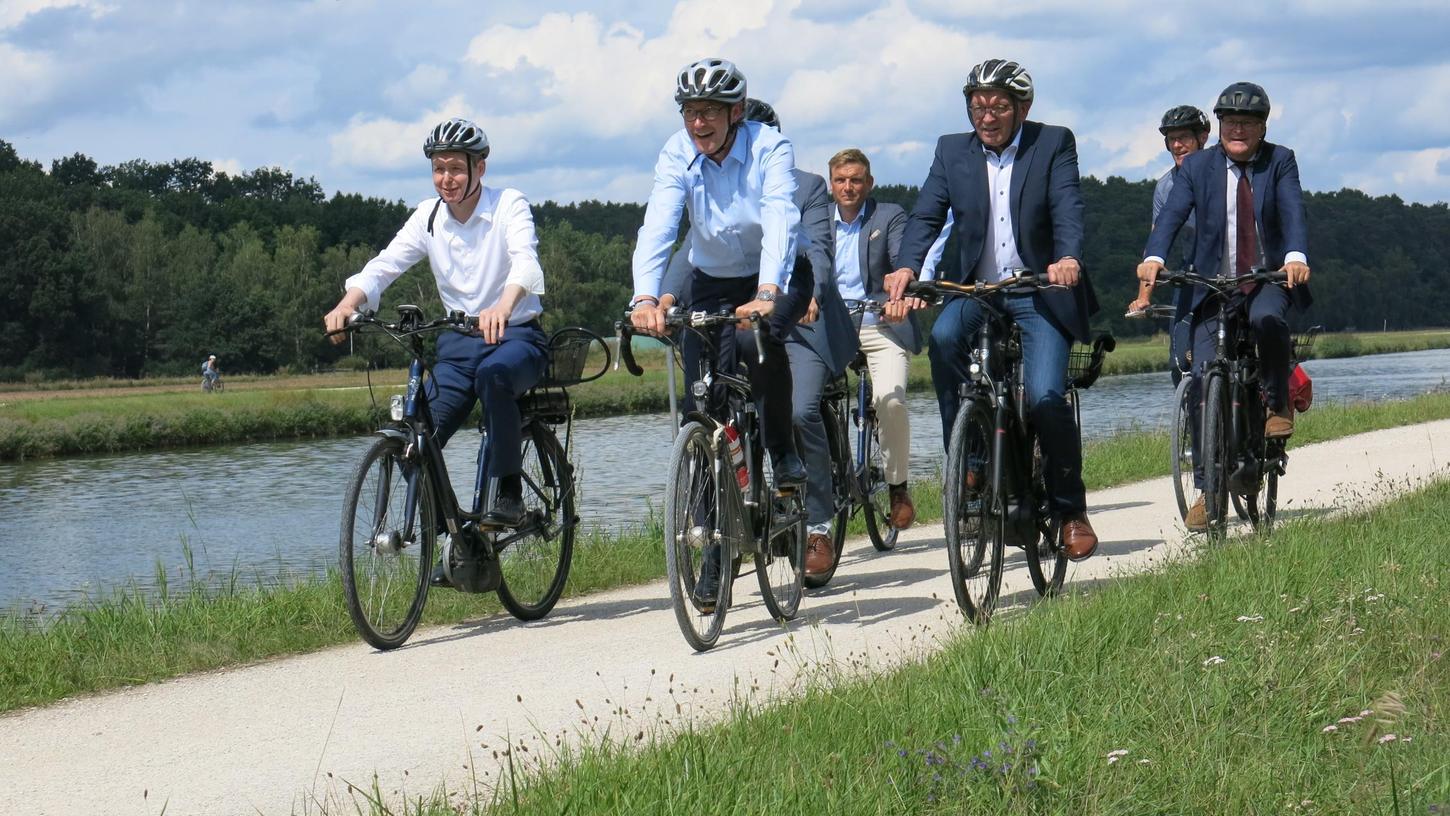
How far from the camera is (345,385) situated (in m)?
59.7

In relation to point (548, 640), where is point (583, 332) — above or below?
above

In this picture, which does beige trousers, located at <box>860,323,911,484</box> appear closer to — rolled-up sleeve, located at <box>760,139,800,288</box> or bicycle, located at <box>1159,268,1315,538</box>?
bicycle, located at <box>1159,268,1315,538</box>

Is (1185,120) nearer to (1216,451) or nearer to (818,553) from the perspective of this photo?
(1216,451)

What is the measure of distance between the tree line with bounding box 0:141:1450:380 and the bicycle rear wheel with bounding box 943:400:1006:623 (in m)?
59.8

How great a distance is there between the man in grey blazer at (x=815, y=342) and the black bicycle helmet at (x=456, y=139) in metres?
0.97

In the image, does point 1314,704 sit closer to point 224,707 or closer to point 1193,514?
point 224,707

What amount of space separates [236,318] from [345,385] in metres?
34.4

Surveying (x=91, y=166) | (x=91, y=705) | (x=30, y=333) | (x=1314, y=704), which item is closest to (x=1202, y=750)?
(x=1314, y=704)

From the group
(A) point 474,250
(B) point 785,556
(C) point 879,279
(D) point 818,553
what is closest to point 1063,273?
(B) point 785,556

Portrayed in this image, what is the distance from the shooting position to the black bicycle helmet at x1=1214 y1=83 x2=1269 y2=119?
27.3ft

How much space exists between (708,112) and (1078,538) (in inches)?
88.8

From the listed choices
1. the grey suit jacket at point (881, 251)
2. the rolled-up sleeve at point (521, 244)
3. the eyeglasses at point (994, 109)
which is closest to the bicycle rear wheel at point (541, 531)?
the rolled-up sleeve at point (521, 244)

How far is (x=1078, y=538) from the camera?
6.81 metres

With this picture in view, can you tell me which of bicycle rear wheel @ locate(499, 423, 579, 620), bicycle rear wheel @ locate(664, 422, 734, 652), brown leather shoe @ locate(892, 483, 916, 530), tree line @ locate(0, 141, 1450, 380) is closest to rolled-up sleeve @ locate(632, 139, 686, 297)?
bicycle rear wheel @ locate(664, 422, 734, 652)
